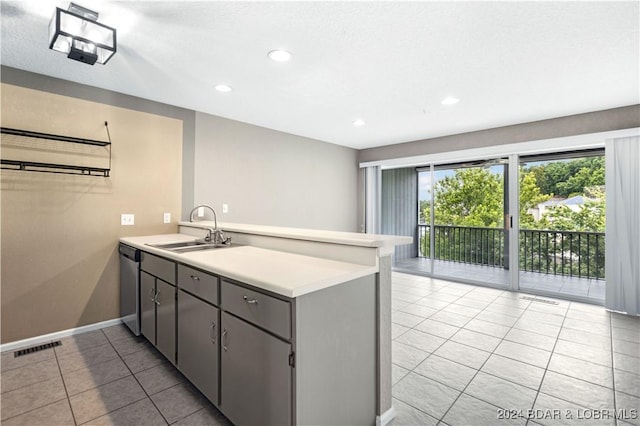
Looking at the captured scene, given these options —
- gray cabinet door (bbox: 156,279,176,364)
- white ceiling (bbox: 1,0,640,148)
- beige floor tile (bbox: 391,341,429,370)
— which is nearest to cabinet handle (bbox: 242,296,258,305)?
gray cabinet door (bbox: 156,279,176,364)

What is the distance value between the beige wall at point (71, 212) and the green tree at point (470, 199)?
14.6ft

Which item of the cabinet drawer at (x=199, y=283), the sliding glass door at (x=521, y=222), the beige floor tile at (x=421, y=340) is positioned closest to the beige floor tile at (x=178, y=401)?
the cabinet drawer at (x=199, y=283)

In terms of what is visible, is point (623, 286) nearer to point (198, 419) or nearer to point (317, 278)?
point (317, 278)

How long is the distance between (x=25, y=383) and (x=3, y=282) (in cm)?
103

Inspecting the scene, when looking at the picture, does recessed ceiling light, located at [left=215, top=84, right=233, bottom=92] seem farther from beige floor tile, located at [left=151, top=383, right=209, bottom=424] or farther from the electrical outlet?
beige floor tile, located at [left=151, top=383, right=209, bottom=424]

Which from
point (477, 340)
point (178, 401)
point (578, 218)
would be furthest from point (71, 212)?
point (578, 218)

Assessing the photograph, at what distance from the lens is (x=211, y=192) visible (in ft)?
13.5

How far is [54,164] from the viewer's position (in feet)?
9.48

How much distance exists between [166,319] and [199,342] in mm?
574

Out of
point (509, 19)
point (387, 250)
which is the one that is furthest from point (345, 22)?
point (387, 250)

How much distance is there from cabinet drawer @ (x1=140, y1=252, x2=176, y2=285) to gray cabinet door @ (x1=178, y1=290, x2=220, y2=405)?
7.5 inches

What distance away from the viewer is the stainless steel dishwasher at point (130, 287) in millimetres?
2814

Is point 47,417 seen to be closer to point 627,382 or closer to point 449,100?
point 627,382

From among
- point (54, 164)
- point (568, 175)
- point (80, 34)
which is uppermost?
point (80, 34)
